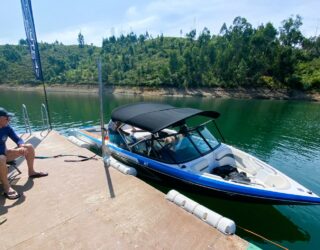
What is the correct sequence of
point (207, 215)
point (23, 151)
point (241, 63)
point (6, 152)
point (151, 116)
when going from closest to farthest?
point (207, 215), point (6, 152), point (23, 151), point (151, 116), point (241, 63)

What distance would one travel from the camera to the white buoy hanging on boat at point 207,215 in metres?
3.71

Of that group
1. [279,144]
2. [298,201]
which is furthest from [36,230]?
[279,144]

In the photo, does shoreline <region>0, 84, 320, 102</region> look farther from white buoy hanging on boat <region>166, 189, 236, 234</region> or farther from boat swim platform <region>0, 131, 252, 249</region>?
boat swim platform <region>0, 131, 252, 249</region>

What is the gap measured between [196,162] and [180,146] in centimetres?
71

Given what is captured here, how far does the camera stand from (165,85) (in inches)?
2243

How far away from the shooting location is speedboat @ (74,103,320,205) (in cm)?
550

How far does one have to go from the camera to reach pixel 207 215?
4.00 meters

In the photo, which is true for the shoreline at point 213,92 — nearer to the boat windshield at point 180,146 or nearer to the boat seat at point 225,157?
the boat seat at point 225,157

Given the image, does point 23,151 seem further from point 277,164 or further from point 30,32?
point 277,164

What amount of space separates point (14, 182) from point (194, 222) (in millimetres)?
4400

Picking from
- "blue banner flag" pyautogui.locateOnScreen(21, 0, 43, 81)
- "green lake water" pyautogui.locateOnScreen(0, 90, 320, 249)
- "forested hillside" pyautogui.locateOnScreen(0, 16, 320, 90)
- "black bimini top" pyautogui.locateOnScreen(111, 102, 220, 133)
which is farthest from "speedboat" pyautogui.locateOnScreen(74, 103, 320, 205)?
"forested hillside" pyautogui.locateOnScreen(0, 16, 320, 90)

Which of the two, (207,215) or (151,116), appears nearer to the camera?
(207,215)

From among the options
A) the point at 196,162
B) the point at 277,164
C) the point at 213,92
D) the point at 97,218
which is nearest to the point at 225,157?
the point at 196,162

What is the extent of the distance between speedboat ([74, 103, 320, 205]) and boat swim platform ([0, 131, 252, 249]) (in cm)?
144
